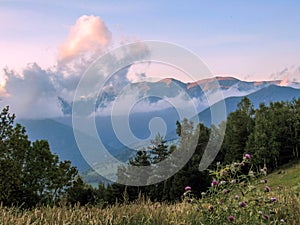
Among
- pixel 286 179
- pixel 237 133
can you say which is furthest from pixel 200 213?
pixel 237 133

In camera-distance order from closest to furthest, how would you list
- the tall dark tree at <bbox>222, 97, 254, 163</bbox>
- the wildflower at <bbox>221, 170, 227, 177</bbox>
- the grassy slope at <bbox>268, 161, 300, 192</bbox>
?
the wildflower at <bbox>221, 170, 227, 177</bbox> → the grassy slope at <bbox>268, 161, 300, 192</bbox> → the tall dark tree at <bbox>222, 97, 254, 163</bbox>

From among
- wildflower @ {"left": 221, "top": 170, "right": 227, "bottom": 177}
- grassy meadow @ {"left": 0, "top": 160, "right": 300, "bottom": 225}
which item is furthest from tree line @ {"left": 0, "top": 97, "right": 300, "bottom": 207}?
wildflower @ {"left": 221, "top": 170, "right": 227, "bottom": 177}

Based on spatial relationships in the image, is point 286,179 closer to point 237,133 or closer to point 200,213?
point 237,133

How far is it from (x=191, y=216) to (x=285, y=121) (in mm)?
52355

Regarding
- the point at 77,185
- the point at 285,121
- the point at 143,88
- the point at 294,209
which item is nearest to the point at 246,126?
the point at 285,121

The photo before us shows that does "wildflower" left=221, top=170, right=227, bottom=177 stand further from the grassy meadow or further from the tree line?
the tree line

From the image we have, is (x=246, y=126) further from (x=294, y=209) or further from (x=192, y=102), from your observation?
(x=294, y=209)

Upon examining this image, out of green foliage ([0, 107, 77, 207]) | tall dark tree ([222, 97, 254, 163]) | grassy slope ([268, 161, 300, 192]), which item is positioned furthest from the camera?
tall dark tree ([222, 97, 254, 163])

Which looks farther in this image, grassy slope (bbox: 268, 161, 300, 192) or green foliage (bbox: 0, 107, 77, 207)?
green foliage (bbox: 0, 107, 77, 207)

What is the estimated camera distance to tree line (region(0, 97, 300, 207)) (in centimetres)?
3234

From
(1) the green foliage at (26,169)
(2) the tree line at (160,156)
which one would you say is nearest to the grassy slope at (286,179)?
(2) the tree line at (160,156)

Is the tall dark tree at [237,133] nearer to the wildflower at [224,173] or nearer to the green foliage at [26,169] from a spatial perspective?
the green foliage at [26,169]

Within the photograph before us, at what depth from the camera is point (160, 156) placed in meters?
49.9

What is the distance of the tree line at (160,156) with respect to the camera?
32338 millimetres
